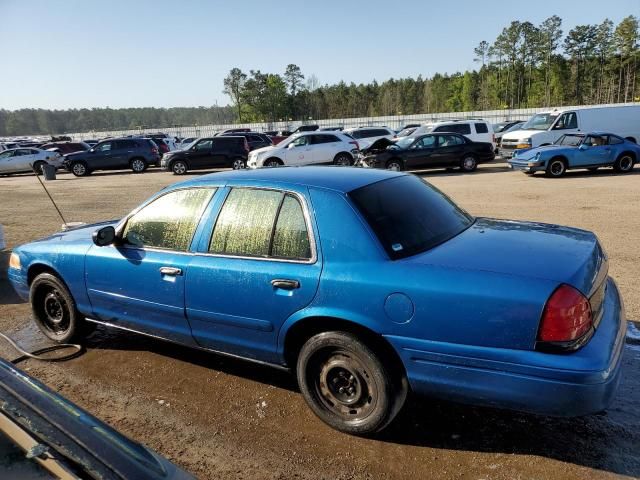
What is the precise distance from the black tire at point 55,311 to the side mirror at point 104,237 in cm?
84

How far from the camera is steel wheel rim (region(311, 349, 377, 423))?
9.77 feet

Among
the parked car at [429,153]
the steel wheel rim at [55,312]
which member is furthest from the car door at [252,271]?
the parked car at [429,153]

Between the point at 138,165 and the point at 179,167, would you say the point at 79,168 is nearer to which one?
the point at 138,165

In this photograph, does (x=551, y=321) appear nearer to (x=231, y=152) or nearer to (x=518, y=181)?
(x=518, y=181)

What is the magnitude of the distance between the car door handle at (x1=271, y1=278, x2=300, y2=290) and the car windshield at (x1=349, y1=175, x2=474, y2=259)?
593 millimetres

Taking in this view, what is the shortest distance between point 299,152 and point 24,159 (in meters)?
17.0

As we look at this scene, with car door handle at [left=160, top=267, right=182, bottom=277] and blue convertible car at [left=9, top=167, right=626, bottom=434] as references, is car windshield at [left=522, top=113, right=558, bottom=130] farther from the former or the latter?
car door handle at [left=160, top=267, right=182, bottom=277]

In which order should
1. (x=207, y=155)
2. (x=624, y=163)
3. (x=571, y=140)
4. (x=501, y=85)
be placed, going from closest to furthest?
(x=571, y=140), (x=624, y=163), (x=207, y=155), (x=501, y=85)

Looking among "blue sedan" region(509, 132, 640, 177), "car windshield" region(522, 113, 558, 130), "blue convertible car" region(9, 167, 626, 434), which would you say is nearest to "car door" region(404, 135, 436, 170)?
"blue sedan" region(509, 132, 640, 177)

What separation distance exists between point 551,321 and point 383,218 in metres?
1.15

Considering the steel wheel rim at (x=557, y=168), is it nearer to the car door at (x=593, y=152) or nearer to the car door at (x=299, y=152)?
the car door at (x=593, y=152)

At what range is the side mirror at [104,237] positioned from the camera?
12.7ft

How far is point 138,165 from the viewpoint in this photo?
25.4 metres

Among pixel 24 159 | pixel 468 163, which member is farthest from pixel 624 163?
pixel 24 159
